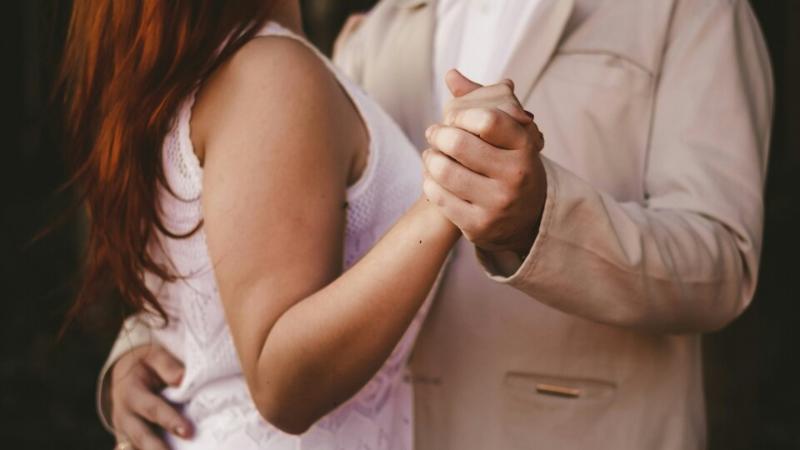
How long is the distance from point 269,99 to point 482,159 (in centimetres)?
34

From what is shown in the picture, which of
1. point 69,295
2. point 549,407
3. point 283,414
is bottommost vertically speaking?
point 69,295

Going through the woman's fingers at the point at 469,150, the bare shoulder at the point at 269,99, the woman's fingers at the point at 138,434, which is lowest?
the woman's fingers at the point at 138,434

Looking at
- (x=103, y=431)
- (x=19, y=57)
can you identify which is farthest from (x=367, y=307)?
(x=19, y=57)

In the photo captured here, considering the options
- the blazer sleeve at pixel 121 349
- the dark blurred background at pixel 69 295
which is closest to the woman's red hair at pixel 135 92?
the blazer sleeve at pixel 121 349

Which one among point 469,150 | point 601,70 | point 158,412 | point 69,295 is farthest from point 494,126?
point 69,295

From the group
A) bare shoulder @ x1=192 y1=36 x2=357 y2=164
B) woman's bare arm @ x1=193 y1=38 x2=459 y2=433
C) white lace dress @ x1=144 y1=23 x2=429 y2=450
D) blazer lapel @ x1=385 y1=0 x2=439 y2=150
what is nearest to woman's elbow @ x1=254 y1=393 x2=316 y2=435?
woman's bare arm @ x1=193 y1=38 x2=459 y2=433

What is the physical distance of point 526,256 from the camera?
141 cm

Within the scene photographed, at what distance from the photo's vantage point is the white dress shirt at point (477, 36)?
1.95 m

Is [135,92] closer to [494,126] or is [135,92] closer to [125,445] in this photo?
[494,126]

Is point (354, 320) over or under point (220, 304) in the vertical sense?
over

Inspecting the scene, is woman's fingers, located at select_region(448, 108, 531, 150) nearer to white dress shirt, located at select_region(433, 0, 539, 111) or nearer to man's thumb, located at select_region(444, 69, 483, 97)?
man's thumb, located at select_region(444, 69, 483, 97)

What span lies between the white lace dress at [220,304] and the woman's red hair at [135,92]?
31mm

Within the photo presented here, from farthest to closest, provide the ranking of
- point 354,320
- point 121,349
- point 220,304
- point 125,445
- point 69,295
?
point 69,295 < point 121,349 < point 125,445 < point 220,304 < point 354,320

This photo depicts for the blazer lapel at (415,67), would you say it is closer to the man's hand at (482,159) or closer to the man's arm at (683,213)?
the man's arm at (683,213)
